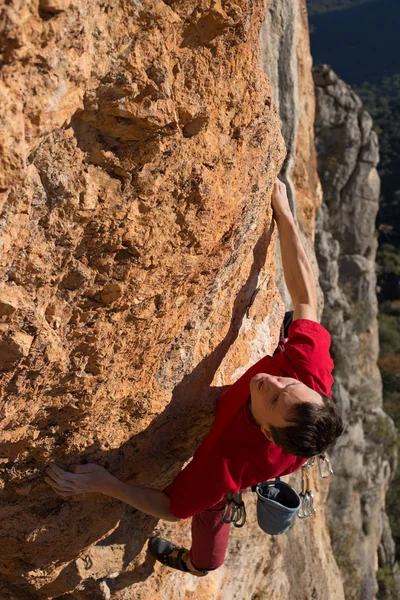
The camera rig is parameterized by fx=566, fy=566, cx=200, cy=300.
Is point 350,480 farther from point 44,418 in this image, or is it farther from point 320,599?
point 44,418

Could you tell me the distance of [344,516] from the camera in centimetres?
1080

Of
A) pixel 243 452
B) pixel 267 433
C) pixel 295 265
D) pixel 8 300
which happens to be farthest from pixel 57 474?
pixel 295 265

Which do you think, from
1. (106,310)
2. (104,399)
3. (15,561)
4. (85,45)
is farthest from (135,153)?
(15,561)

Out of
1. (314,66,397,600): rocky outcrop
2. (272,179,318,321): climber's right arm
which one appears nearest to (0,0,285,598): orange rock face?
(272,179,318,321): climber's right arm

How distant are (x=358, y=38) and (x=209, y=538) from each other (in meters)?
49.6

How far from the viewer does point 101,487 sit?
257cm

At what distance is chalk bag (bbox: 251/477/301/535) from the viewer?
2980 millimetres

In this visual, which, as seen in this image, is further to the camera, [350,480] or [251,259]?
[350,480]

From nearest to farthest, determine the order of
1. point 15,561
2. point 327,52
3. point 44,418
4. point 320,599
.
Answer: point 44,418, point 15,561, point 320,599, point 327,52

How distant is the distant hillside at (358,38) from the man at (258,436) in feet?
130

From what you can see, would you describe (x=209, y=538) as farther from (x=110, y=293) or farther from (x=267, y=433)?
(x=110, y=293)

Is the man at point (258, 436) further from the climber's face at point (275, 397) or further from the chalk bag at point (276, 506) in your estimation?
the chalk bag at point (276, 506)

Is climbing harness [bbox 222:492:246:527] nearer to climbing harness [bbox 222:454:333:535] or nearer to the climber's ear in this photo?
climbing harness [bbox 222:454:333:535]

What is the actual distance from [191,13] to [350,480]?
10.7 m
